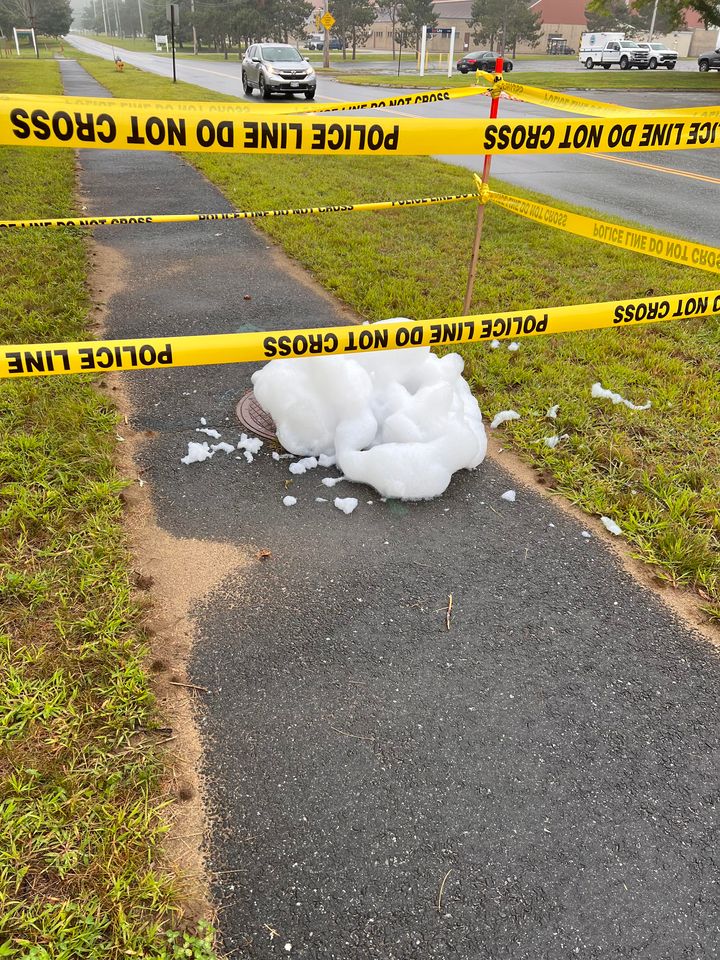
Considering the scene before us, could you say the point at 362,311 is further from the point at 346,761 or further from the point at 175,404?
the point at 346,761

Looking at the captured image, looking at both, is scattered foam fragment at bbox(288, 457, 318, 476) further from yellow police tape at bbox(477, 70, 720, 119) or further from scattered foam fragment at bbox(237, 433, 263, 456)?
yellow police tape at bbox(477, 70, 720, 119)

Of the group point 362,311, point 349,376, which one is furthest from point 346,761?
point 362,311

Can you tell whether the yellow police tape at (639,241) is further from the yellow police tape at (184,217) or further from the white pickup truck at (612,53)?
the white pickup truck at (612,53)

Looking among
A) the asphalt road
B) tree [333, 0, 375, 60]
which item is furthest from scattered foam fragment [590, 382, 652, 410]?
tree [333, 0, 375, 60]

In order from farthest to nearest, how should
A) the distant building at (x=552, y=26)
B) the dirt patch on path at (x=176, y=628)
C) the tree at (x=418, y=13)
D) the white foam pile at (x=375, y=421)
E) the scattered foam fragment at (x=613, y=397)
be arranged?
→ the distant building at (x=552, y=26), the tree at (x=418, y=13), the scattered foam fragment at (x=613, y=397), the white foam pile at (x=375, y=421), the dirt patch on path at (x=176, y=628)

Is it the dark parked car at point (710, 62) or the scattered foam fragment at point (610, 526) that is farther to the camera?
the dark parked car at point (710, 62)

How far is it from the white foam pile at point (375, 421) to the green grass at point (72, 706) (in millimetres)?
986

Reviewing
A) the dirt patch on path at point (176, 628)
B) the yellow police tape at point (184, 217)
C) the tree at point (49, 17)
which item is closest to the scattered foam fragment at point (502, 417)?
the dirt patch on path at point (176, 628)

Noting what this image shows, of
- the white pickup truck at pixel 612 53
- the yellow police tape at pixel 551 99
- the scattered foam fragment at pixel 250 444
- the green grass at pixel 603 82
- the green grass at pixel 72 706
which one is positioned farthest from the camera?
the white pickup truck at pixel 612 53

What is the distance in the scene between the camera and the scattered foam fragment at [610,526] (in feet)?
11.0

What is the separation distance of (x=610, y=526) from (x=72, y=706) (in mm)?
2503

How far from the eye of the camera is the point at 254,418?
4082mm

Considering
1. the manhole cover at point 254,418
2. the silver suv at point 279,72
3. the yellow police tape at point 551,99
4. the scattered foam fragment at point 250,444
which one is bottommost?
the scattered foam fragment at point 250,444

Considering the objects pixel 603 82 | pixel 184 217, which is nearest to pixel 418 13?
pixel 603 82
